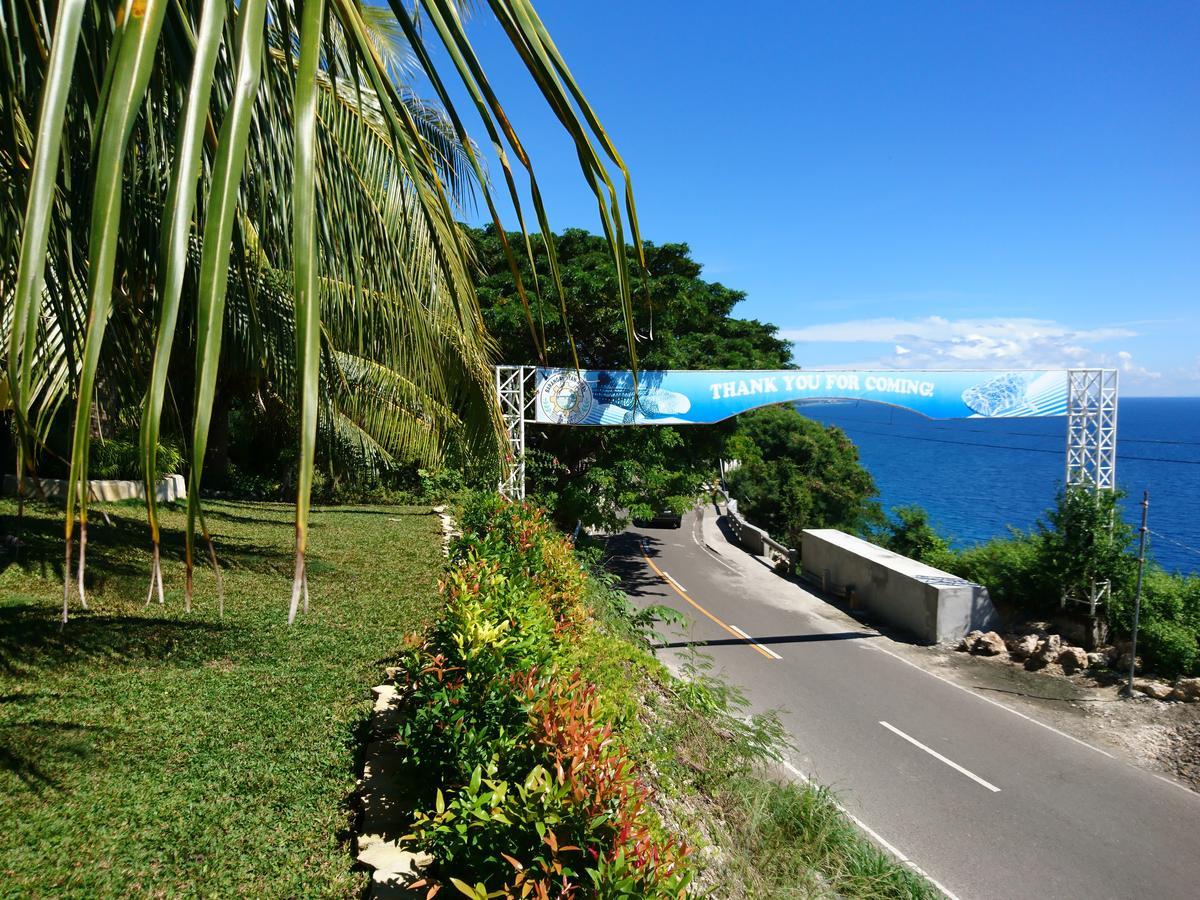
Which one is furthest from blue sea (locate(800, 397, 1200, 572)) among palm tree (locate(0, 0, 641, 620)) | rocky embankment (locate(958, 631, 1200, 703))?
palm tree (locate(0, 0, 641, 620))

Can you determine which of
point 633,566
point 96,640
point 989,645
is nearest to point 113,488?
point 96,640

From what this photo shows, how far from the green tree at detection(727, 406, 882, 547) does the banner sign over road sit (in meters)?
12.0

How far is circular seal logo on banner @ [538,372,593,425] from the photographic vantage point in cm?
1539

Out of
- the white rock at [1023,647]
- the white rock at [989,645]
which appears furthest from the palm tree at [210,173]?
the white rock at [989,645]

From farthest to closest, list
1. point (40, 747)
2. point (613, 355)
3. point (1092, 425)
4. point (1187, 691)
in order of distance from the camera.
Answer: point (613, 355)
point (1092, 425)
point (1187, 691)
point (40, 747)

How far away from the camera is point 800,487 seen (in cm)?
3369

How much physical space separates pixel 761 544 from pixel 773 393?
41.7 ft

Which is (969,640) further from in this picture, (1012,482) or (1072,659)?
(1012,482)

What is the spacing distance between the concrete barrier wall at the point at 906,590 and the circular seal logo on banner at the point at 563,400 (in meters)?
8.61

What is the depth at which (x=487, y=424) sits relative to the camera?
6.52 metres

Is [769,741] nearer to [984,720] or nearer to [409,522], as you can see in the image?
[984,720]

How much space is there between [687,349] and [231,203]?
1813 cm

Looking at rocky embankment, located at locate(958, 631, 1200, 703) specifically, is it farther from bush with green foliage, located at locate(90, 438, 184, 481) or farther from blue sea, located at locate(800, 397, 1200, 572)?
bush with green foliage, located at locate(90, 438, 184, 481)

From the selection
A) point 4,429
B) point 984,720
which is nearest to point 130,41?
point 4,429
